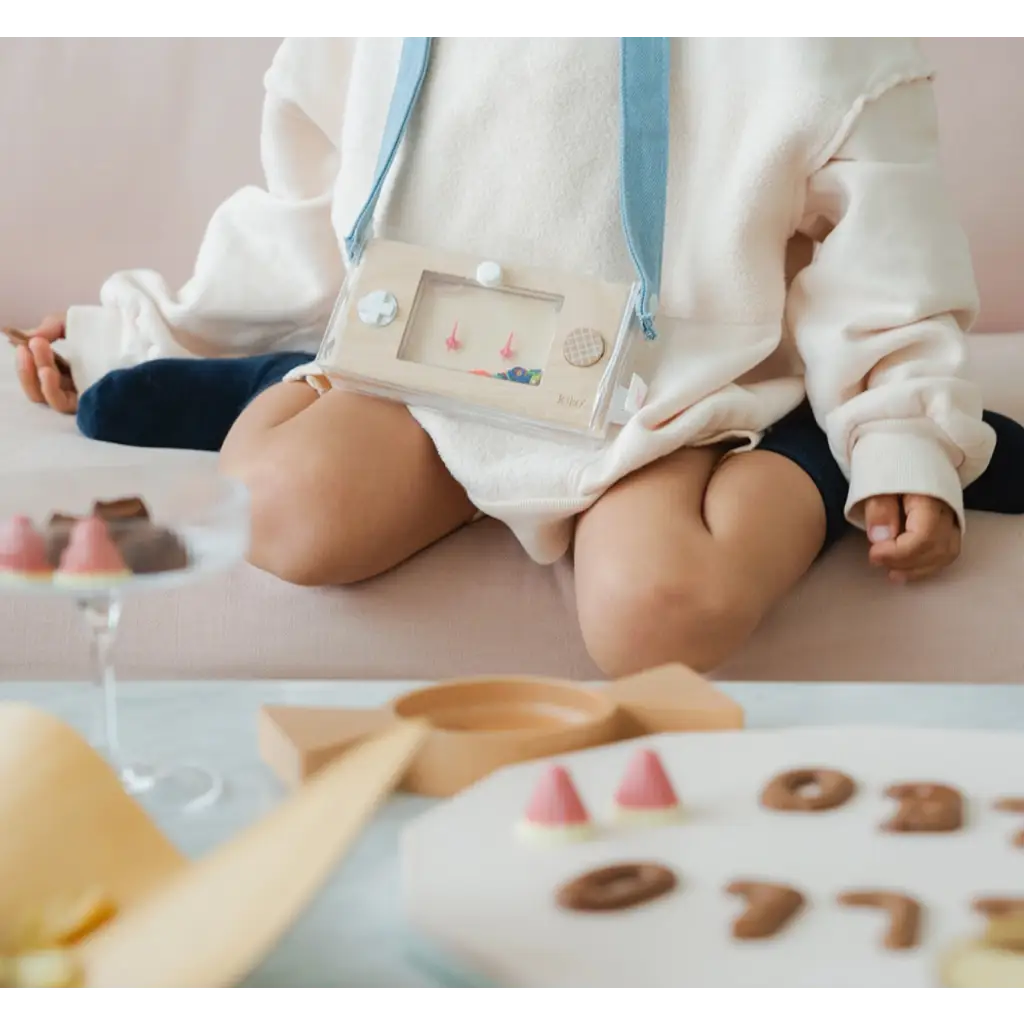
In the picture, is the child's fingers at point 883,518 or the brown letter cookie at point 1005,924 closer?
the brown letter cookie at point 1005,924

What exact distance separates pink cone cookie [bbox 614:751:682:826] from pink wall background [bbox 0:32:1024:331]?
1238 millimetres

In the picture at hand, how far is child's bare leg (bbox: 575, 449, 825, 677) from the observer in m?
0.82

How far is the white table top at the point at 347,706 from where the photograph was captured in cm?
38

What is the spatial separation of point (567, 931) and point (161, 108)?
1377 mm

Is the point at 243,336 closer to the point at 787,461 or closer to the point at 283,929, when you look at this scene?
the point at 787,461

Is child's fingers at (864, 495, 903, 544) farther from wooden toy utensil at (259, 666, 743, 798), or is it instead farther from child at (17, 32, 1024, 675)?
wooden toy utensil at (259, 666, 743, 798)

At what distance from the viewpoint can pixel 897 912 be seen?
0.38 m

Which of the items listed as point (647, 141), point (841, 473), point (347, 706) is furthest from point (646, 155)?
point (347, 706)

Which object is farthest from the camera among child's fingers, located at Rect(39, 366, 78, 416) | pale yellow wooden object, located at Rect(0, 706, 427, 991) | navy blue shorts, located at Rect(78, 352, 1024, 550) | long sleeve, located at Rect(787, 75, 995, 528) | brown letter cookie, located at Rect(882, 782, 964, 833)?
child's fingers, located at Rect(39, 366, 78, 416)

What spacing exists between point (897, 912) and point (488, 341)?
0.66 m

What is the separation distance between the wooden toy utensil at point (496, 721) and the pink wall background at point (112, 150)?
112 centimetres

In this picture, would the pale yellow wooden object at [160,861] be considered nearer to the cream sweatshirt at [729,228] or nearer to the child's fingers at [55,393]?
A: the cream sweatshirt at [729,228]

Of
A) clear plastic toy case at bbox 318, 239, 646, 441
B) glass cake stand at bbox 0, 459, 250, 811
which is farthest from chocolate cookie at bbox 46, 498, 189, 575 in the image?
clear plastic toy case at bbox 318, 239, 646, 441

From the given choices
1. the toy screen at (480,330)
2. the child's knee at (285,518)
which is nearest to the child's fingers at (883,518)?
the toy screen at (480,330)
